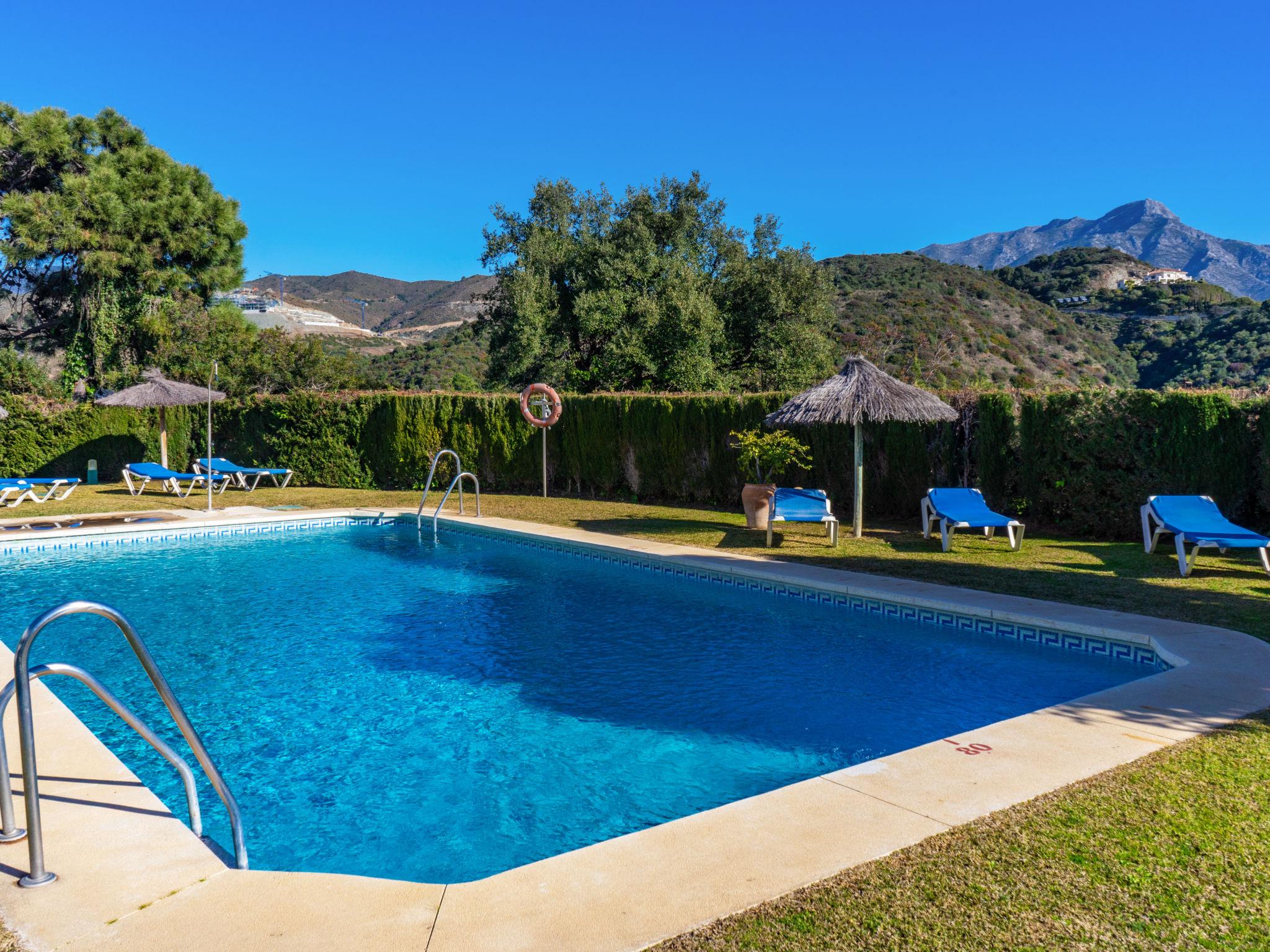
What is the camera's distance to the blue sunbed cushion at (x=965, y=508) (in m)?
10.3

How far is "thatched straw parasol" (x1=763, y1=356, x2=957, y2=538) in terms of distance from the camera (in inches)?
437

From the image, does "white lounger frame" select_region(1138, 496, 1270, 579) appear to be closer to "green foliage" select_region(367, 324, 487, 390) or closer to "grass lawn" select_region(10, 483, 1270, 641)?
"grass lawn" select_region(10, 483, 1270, 641)

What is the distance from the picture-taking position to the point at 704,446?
16.4 m

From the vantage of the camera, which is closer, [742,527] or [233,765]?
[233,765]

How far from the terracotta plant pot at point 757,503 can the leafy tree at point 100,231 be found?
2289 cm

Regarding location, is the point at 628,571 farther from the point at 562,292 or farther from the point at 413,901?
the point at 562,292

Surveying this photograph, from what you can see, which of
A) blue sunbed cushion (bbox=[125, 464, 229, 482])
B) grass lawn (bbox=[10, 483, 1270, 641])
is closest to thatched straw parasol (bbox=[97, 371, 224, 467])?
blue sunbed cushion (bbox=[125, 464, 229, 482])

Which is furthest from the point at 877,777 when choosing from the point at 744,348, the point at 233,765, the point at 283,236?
the point at 283,236

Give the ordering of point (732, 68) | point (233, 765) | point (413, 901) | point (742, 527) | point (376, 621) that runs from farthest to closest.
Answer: point (732, 68)
point (742, 527)
point (376, 621)
point (233, 765)
point (413, 901)

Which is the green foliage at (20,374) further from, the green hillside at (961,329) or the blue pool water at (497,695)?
the green hillside at (961,329)

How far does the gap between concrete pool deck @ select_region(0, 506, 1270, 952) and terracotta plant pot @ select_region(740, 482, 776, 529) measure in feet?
24.3

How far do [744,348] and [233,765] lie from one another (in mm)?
22599

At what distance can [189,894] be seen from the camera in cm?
293

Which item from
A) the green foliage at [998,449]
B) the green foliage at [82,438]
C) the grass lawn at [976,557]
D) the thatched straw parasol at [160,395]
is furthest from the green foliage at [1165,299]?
the green foliage at [82,438]
